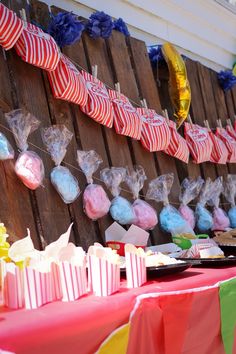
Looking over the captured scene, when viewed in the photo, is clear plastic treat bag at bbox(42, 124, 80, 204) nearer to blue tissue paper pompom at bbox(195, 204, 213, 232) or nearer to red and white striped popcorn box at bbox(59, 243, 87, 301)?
red and white striped popcorn box at bbox(59, 243, 87, 301)

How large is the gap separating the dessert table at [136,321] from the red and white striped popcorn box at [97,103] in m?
1.14

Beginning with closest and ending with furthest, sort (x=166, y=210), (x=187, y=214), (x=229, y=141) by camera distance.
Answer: (x=166, y=210), (x=187, y=214), (x=229, y=141)

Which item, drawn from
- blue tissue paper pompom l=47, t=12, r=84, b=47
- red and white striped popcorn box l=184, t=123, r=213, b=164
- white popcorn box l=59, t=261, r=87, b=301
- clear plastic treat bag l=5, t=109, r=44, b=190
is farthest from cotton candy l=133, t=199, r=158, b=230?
white popcorn box l=59, t=261, r=87, b=301

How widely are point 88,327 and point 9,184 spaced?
3.78ft

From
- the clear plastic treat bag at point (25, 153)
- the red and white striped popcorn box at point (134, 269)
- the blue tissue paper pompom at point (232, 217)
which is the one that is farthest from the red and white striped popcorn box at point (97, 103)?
Answer: the blue tissue paper pompom at point (232, 217)

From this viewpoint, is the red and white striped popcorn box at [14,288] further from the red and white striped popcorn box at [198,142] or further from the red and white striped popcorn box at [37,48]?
the red and white striped popcorn box at [198,142]

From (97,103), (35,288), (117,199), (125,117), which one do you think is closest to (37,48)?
(97,103)

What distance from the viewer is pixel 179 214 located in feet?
11.1

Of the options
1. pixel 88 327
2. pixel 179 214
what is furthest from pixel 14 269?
pixel 179 214

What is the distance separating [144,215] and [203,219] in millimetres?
694

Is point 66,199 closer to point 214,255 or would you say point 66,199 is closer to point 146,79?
point 214,255

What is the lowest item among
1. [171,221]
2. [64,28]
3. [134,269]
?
[134,269]

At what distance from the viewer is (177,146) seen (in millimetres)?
3598

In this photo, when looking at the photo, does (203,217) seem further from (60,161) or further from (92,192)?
(60,161)
